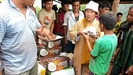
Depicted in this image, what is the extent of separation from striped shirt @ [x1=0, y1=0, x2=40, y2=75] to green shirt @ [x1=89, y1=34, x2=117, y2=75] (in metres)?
0.77

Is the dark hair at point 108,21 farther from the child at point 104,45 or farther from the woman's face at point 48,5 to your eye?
the woman's face at point 48,5

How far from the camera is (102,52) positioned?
1968 millimetres

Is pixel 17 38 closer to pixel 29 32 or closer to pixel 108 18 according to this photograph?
pixel 29 32

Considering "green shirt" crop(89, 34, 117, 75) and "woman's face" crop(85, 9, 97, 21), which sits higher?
"woman's face" crop(85, 9, 97, 21)

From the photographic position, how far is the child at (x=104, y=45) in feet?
6.22

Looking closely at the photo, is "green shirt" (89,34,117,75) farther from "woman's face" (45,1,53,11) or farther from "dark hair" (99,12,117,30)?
"woman's face" (45,1,53,11)

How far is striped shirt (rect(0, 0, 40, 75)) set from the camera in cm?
132

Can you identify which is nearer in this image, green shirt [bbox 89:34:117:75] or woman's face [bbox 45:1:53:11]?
green shirt [bbox 89:34:117:75]

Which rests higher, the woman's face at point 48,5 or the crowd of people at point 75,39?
the woman's face at point 48,5

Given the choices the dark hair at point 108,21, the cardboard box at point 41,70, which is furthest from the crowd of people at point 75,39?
the cardboard box at point 41,70

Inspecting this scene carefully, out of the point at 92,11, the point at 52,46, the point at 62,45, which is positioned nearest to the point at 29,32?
the point at 92,11

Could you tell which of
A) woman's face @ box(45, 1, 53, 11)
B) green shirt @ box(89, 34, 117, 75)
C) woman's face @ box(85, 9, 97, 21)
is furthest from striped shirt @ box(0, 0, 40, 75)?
woman's face @ box(45, 1, 53, 11)

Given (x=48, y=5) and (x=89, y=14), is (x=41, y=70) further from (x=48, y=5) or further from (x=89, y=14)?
(x=48, y=5)

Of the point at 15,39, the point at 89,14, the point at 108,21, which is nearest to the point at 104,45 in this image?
the point at 108,21
